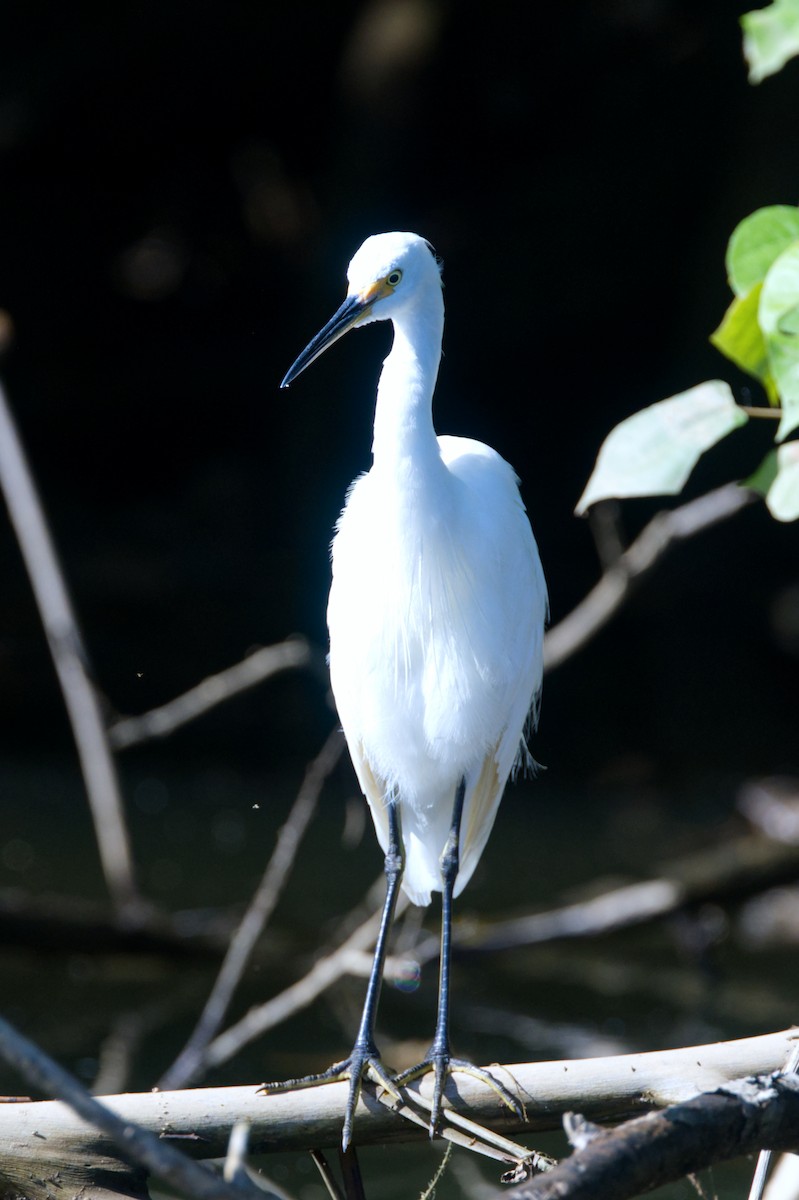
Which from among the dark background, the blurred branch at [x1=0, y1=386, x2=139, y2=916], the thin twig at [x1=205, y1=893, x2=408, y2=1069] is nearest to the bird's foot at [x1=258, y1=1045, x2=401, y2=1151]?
the thin twig at [x1=205, y1=893, x2=408, y2=1069]

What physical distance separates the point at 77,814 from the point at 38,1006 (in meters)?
1.72

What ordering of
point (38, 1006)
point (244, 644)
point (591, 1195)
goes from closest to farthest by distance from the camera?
point (591, 1195) → point (38, 1006) → point (244, 644)

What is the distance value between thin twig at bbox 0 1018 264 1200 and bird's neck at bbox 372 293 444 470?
3.60ft

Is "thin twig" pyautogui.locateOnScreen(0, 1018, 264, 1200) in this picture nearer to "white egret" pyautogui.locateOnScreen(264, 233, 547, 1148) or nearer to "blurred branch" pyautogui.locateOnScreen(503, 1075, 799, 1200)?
"blurred branch" pyautogui.locateOnScreen(503, 1075, 799, 1200)

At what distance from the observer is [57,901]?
3475 mm


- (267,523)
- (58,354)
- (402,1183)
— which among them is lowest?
(402,1183)

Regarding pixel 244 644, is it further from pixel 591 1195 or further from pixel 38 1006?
pixel 591 1195

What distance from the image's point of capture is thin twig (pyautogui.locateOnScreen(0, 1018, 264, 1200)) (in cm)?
96

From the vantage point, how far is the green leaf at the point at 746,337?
1483 millimetres

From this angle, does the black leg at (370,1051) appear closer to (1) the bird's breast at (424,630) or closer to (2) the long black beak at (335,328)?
(1) the bird's breast at (424,630)

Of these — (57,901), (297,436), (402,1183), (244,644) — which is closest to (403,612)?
(402,1183)

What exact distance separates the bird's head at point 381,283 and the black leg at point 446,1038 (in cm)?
75

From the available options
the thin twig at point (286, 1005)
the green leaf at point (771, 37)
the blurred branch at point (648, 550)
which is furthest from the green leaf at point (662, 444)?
the thin twig at point (286, 1005)

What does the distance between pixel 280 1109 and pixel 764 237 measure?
1.11 m
